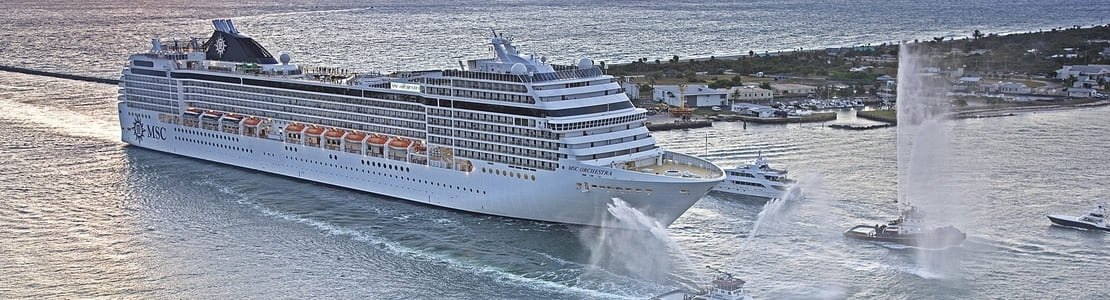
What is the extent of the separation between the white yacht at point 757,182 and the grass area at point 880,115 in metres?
21.4

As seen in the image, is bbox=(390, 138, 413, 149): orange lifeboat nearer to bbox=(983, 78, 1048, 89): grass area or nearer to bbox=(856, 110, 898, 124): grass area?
bbox=(856, 110, 898, 124): grass area

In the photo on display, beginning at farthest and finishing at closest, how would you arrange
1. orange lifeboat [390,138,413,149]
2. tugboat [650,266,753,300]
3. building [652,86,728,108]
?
building [652,86,728,108] → orange lifeboat [390,138,413,149] → tugboat [650,266,753,300]

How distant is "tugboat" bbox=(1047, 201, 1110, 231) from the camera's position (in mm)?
36625

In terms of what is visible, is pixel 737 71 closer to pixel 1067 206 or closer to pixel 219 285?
pixel 1067 206

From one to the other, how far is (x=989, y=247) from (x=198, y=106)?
34.0m

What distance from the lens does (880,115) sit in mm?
63062

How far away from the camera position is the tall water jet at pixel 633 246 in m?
32.7

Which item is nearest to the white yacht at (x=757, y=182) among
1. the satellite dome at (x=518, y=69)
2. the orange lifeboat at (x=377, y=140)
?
the satellite dome at (x=518, y=69)

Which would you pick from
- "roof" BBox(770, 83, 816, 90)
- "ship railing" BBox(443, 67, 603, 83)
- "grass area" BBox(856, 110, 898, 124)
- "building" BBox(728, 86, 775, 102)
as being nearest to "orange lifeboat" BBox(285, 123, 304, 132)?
"ship railing" BBox(443, 67, 603, 83)

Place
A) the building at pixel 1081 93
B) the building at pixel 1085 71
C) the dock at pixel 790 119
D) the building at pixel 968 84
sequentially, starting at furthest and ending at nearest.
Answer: the building at pixel 1085 71 → the building at pixel 968 84 → the building at pixel 1081 93 → the dock at pixel 790 119

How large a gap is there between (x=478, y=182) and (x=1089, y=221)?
19.6m

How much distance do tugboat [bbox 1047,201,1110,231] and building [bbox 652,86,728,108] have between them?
31456 mm

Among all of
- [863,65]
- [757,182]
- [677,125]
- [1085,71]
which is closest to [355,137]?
[757,182]

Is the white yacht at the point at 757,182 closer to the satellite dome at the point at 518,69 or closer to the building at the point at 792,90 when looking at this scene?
the satellite dome at the point at 518,69
